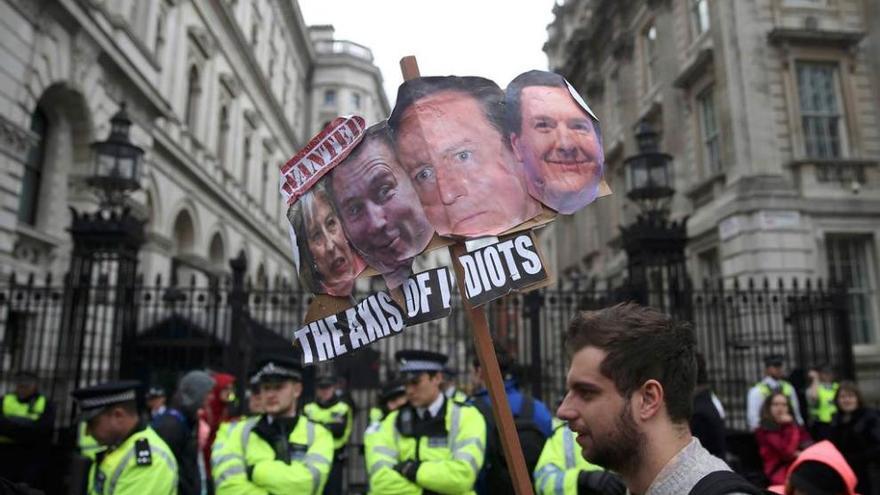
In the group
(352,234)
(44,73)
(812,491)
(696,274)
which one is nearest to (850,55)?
(696,274)

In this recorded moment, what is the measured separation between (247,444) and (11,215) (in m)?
11.5

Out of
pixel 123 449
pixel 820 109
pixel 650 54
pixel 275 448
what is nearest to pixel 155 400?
pixel 123 449

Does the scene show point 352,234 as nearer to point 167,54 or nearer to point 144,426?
point 144,426

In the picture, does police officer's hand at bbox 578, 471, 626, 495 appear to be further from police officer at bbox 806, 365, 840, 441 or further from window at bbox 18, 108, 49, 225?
window at bbox 18, 108, 49, 225

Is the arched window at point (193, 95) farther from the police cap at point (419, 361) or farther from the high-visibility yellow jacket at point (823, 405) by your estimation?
the police cap at point (419, 361)

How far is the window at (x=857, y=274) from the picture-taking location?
1573 centimetres

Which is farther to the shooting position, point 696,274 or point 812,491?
point 696,274

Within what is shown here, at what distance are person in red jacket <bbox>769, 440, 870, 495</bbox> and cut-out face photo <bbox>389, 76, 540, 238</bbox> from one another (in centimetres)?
189

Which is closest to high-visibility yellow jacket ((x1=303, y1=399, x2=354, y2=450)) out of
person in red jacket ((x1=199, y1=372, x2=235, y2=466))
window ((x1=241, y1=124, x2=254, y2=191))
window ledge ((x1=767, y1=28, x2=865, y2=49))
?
person in red jacket ((x1=199, y1=372, x2=235, y2=466))

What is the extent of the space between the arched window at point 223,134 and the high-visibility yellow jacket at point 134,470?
26014 millimetres

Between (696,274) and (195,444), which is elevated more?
(696,274)

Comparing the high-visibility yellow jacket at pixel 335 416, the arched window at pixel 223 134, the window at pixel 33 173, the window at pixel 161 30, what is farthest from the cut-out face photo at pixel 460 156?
the arched window at pixel 223 134

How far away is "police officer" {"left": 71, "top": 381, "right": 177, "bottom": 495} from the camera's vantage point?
3.80 metres

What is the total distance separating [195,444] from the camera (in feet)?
20.0
